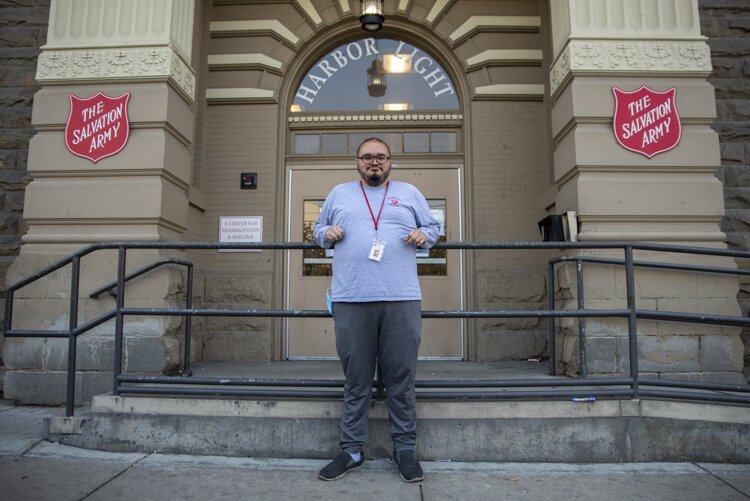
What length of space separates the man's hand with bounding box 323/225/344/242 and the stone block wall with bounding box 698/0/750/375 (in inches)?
179

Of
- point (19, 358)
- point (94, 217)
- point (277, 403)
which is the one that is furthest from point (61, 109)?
point (277, 403)

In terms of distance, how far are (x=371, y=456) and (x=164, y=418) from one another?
1521mm

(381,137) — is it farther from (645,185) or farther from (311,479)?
(311,479)

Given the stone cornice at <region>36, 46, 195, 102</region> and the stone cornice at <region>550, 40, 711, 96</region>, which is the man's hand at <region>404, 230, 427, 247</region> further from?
the stone cornice at <region>36, 46, 195, 102</region>

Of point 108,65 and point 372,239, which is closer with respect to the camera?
point 372,239

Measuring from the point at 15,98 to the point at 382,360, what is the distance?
5.58m

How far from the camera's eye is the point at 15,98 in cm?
608

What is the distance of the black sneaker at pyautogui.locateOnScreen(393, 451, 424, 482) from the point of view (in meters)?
3.21

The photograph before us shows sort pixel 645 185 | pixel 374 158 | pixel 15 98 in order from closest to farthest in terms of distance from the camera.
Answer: pixel 374 158
pixel 645 185
pixel 15 98

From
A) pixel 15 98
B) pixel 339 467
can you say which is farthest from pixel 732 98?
pixel 15 98

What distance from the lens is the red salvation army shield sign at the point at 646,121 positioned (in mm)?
4969

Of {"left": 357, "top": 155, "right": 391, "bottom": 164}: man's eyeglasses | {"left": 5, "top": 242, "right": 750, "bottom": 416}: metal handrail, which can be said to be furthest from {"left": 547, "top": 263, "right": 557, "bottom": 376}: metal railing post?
{"left": 357, "top": 155, "right": 391, "bottom": 164}: man's eyeglasses

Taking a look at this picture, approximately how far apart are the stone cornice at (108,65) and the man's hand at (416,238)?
3369 mm

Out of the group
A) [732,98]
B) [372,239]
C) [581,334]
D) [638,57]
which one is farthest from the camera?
[732,98]
